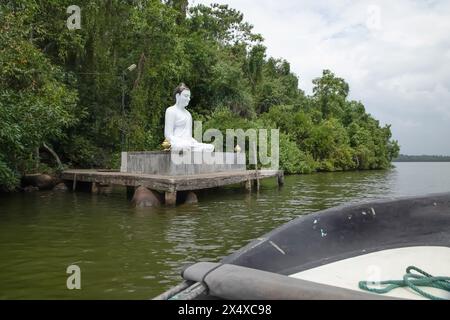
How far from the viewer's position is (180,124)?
40.4 feet

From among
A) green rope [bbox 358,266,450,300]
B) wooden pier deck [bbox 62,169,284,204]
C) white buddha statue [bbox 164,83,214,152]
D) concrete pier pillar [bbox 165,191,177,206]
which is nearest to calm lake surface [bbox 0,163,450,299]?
concrete pier pillar [bbox 165,191,177,206]

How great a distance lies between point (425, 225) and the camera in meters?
4.59

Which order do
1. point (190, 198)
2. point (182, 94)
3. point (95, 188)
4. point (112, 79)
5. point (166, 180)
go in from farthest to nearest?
point (112, 79)
point (95, 188)
point (182, 94)
point (190, 198)
point (166, 180)

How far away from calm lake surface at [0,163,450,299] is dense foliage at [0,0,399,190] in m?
2.08

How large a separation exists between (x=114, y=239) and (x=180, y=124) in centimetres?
628

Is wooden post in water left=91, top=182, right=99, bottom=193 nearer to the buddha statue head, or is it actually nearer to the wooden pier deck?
the wooden pier deck

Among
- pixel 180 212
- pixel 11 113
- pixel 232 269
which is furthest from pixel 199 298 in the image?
pixel 11 113

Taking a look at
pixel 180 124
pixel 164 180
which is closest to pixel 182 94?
pixel 180 124

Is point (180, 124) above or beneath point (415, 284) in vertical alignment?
above

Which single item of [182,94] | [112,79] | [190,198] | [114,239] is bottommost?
[114,239]

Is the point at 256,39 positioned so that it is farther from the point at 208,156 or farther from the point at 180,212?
the point at 180,212

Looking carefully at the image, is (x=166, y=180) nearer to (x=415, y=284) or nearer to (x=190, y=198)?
(x=190, y=198)

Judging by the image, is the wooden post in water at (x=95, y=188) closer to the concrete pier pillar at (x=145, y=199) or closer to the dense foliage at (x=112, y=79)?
the dense foliage at (x=112, y=79)

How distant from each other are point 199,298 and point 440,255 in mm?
2843
